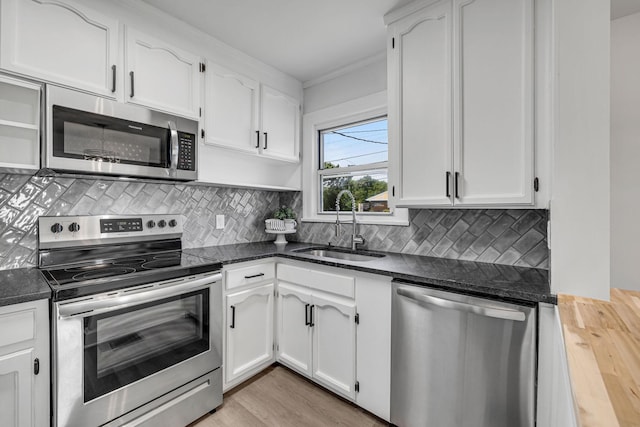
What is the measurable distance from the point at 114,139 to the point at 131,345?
1.14 metres

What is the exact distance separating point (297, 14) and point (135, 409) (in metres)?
2.46

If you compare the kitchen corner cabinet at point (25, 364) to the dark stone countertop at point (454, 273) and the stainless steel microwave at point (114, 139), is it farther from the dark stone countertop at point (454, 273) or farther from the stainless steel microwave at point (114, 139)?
the dark stone countertop at point (454, 273)

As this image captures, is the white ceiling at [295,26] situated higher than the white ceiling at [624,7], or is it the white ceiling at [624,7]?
the white ceiling at [295,26]

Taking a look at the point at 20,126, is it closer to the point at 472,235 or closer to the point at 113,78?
the point at 113,78

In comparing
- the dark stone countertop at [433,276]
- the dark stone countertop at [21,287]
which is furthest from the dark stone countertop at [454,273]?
the dark stone countertop at [21,287]

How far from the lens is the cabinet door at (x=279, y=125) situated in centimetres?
256

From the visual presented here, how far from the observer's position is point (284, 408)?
6.14ft

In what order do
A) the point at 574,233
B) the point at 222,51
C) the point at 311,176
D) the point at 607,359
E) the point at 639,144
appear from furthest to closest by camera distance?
the point at 311,176
the point at 222,51
the point at 639,144
the point at 574,233
the point at 607,359

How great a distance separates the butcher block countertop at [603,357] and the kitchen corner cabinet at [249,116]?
2.20m

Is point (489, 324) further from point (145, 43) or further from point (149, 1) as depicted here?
point (149, 1)

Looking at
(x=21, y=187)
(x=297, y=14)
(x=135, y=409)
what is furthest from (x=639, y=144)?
(x=21, y=187)

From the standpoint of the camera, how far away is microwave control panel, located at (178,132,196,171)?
77.0 inches

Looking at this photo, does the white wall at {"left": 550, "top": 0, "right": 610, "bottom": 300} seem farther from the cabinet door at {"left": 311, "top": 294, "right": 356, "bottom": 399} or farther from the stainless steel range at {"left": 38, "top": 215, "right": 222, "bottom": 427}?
the stainless steel range at {"left": 38, "top": 215, "right": 222, "bottom": 427}

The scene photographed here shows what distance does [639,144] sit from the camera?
1640 mm
